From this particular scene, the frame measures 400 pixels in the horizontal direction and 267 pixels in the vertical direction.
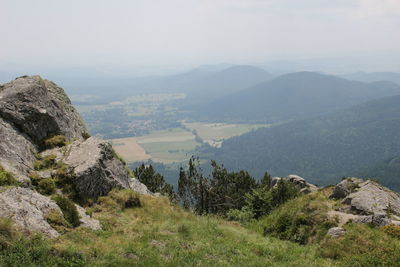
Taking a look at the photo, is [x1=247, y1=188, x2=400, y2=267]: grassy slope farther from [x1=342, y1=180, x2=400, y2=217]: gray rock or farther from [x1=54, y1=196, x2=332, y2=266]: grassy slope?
[x1=342, y1=180, x2=400, y2=217]: gray rock

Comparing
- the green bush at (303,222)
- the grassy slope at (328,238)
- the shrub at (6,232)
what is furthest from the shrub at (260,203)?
the shrub at (6,232)

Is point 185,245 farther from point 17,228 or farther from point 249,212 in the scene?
point 249,212

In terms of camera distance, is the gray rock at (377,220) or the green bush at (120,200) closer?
the gray rock at (377,220)

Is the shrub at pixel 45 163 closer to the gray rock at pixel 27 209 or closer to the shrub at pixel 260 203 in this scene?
the gray rock at pixel 27 209

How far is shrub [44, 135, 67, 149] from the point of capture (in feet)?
83.6

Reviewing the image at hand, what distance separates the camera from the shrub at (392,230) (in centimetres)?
1824

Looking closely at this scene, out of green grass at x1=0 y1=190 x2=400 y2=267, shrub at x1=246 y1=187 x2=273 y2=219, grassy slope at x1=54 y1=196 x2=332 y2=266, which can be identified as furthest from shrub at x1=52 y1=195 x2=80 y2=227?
shrub at x1=246 y1=187 x2=273 y2=219

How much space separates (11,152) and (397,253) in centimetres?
2402

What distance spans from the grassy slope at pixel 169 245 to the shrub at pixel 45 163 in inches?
231

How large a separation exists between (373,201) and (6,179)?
25.9m

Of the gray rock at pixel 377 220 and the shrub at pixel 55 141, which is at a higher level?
the shrub at pixel 55 141

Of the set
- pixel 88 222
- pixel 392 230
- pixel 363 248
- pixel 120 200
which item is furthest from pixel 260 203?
pixel 88 222

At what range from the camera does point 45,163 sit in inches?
891

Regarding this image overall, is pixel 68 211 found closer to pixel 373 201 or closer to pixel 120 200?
pixel 120 200
